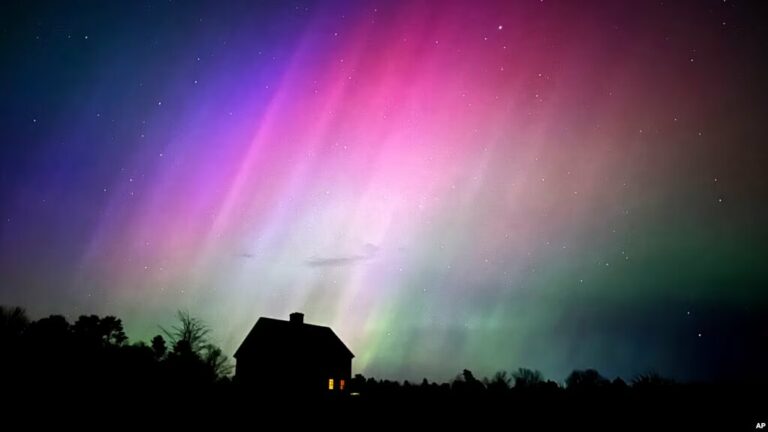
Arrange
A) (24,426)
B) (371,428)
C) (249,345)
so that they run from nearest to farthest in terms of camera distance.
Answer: (24,426) → (371,428) → (249,345)

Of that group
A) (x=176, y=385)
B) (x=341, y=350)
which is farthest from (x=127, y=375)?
(x=341, y=350)

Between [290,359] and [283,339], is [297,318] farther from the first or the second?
[290,359]

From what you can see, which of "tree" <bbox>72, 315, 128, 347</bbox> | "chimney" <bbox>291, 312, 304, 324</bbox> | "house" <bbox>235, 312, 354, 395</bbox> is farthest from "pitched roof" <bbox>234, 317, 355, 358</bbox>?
"tree" <bbox>72, 315, 128, 347</bbox>

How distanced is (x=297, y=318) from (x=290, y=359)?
505 centimetres

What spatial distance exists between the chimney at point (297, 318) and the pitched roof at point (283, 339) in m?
0.30

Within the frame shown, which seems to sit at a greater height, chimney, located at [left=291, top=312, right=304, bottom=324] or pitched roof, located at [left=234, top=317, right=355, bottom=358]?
chimney, located at [left=291, top=312, right=304, bottom=324]

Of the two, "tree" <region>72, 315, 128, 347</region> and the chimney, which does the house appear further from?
"tree" <region>72, 315, 128, 347</region>

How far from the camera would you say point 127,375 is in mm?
20891

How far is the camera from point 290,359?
44.0 metres

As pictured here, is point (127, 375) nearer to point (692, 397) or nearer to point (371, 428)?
point (371, 428)

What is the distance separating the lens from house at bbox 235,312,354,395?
43.4m

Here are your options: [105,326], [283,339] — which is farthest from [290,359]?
[105,326]

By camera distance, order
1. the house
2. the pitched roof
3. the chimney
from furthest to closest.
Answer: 1. the chimney
2. the pitched roof
3. the house

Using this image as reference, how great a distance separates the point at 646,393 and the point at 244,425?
16.7 m
